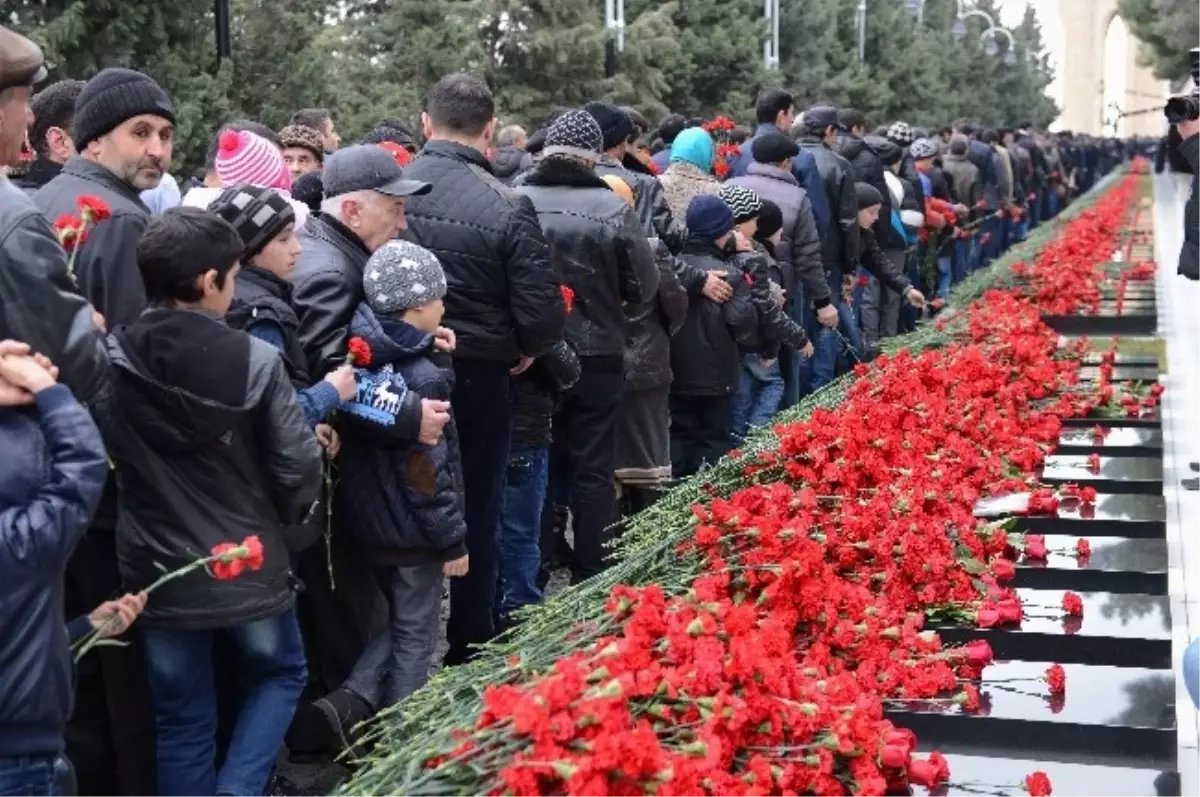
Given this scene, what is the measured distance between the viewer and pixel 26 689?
9.77ft

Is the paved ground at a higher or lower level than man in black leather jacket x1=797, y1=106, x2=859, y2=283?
lower

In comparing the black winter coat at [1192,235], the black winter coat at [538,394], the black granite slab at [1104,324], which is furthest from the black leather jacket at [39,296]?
the black granite slab at [1104,324]

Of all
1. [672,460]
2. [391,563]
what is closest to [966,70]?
[672,460]

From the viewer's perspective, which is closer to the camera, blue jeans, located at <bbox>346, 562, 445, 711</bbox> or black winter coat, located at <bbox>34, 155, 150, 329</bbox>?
black winter coat, located at <bbox>34, 155, 150, 329</bbox>

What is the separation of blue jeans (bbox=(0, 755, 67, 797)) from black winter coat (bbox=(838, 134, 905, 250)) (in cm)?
883

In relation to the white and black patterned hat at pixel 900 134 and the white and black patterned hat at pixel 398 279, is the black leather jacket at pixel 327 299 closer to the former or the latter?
the white and black patterned hat at pixel 398 279

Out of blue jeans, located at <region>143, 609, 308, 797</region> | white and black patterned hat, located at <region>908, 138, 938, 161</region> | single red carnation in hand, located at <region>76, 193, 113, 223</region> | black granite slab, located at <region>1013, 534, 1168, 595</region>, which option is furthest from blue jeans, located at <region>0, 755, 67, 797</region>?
white and black patterned hat, located at <region>908, 138, 938, 161</region>

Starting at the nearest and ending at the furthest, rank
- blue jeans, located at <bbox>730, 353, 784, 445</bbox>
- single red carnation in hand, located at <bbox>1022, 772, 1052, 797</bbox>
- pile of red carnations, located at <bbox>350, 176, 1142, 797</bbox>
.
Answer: pile of red carnations, located at <bbox>350, 176, 1142, 797</bbox> → single red carnation in hand, located at <bbox>1022, 772, 1052, 797</bbox> → blue jeans, located at <bbox>730, 353, 784, 445</bbox>

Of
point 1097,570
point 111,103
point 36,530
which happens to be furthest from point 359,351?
point 1097,570

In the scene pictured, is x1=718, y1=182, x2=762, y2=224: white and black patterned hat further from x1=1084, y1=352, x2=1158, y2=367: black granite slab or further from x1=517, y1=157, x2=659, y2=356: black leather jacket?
x1=1084, y1=352, x2=1158, y2=367: black granite slab

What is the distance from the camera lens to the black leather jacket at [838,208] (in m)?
10.1

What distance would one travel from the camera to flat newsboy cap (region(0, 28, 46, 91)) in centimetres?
311

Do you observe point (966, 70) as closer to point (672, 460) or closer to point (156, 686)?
point (672, 460)

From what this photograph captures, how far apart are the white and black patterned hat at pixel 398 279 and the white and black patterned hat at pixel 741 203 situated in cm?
343
